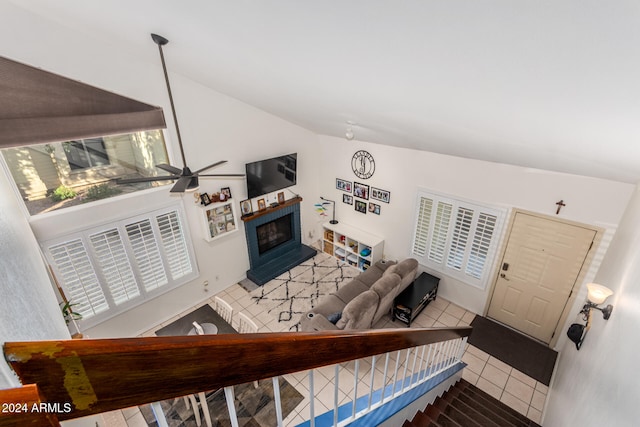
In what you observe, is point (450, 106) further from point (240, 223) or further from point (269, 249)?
point (269, 249)

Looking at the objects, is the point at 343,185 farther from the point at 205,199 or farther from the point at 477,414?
the point at 477,414

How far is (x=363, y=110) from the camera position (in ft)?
9.78

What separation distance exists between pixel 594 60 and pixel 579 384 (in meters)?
2.65

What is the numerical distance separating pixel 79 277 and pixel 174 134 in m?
2.29

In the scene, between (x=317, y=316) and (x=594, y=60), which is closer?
(x=594, y=60)

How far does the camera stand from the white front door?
407 cm

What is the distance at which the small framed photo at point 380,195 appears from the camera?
5.83 meters

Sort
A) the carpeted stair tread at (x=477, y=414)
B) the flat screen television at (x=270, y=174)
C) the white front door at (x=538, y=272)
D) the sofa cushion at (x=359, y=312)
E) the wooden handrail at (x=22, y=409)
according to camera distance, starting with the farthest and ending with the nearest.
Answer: the flat screen television at (x=270, y=174) < the sofa cushion at (x=359, y=312) < the white front door at (x=538, y=272) < the carpeted stair tread at (x=477, y=414) < the wooden handrail at (x=22, y=409)

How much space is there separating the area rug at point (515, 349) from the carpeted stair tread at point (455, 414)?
6.58ft

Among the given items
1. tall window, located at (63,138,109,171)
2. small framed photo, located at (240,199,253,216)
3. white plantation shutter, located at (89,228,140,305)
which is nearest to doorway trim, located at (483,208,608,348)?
small framed photo, located at (240,199,253,216)

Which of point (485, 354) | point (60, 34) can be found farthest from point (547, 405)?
point (60, 34)

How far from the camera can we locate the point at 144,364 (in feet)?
1.53

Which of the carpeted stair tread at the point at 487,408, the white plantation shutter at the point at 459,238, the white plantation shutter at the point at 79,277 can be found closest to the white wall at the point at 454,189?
the white plantation shutter at the point at 459,238

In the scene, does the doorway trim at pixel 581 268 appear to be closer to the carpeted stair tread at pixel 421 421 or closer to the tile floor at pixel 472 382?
the tile floor at pixel 472 382
